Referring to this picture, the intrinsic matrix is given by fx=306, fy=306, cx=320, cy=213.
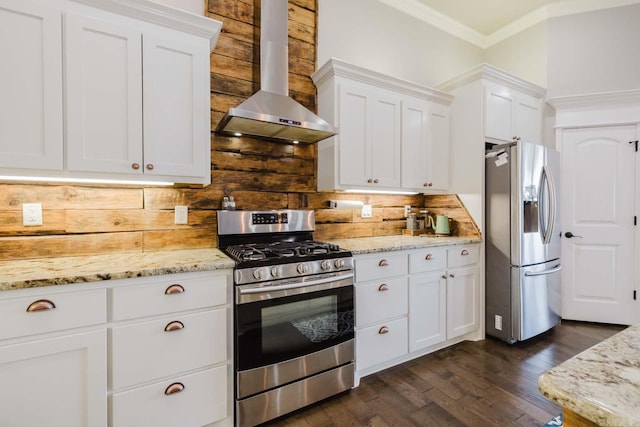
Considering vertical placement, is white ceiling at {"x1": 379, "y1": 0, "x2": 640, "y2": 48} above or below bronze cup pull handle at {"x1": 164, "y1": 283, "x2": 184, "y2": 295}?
above

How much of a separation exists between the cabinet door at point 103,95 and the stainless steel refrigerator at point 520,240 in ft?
9.74

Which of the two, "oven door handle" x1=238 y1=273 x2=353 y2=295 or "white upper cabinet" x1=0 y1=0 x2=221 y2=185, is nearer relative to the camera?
"white upper cabinet" x1=0 y1=0 x2=221 y2=185

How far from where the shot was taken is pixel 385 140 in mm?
2789

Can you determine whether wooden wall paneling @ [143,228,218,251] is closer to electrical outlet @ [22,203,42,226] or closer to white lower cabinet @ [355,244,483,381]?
electrical outlet @ [22,203,42,226]

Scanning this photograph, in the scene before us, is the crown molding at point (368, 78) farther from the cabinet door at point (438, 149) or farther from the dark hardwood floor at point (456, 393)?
the dark hardwood floor at point (456, 393)

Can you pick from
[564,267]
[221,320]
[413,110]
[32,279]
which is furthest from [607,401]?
[564,267]

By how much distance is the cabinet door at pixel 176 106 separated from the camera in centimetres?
184

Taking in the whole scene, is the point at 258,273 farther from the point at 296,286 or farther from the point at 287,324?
the point at 287,324

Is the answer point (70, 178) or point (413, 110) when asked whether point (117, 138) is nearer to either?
point (70, 178)

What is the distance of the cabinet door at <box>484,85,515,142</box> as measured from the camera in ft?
9.72

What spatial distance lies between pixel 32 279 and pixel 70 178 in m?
0.63

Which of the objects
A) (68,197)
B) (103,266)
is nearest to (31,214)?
(68,197)

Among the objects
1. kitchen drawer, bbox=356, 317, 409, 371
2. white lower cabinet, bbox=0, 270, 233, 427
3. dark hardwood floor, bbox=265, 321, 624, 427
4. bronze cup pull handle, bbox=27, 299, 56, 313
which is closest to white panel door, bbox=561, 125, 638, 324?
dark hardwood floor, bbox=265, 321, 624, 427

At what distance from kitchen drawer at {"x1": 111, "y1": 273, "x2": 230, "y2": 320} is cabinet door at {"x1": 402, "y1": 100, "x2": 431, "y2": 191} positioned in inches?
77.3
